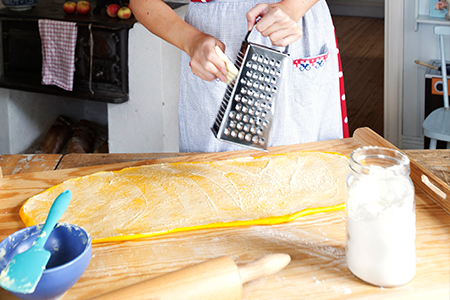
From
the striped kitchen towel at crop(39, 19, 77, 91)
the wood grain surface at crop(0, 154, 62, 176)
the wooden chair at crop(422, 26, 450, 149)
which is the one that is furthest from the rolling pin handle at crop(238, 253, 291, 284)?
the striped kitchen towel at crop(39, 19, 77, 91)

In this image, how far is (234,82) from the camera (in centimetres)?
106

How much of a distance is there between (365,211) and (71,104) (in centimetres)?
308

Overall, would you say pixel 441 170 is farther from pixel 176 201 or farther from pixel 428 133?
pixel 428 133

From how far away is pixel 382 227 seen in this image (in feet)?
A: 2.35

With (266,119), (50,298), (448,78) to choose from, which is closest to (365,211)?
(266,119)

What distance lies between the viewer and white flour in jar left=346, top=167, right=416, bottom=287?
72 cm

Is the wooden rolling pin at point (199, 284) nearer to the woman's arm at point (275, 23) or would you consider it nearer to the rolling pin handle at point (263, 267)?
the rolling pin handle at point (263, 267)

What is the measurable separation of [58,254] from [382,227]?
1.73 feet

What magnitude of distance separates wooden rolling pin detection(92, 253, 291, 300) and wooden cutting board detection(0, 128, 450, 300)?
0.14 ft

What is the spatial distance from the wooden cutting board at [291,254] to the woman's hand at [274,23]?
0.44 meters

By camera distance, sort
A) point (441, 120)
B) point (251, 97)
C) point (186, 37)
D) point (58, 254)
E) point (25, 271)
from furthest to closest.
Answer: point (441, 120) < point (186, 37) < point (251, 97) < point (58, 254) < point (25, 271)

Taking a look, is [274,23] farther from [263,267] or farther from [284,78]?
[263,267]

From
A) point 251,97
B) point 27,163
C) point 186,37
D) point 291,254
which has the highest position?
point 186,37

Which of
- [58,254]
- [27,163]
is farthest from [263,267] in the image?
[27,163]
